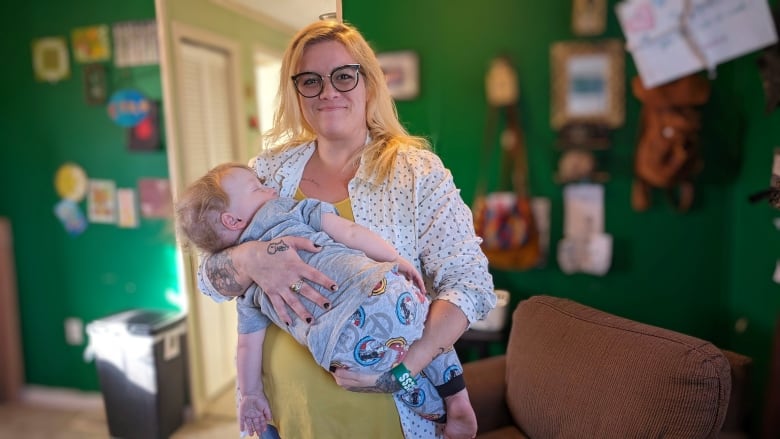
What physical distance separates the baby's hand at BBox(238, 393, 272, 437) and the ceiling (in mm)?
980

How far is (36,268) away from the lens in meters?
2.69

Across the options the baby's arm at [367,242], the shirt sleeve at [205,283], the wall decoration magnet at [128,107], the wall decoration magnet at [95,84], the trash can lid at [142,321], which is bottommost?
the trash can lid at [142,321]

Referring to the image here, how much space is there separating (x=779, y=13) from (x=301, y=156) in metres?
1.61

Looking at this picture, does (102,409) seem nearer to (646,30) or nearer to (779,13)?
(646,30)

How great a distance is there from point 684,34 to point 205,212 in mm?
1753

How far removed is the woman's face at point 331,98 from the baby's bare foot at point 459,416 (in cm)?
56

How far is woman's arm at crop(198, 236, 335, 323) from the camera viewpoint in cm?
90

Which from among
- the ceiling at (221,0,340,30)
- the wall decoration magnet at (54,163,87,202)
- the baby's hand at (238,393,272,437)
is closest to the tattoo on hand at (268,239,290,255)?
the baby's hand at (238,393,272,437)

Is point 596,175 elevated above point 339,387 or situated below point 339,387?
above

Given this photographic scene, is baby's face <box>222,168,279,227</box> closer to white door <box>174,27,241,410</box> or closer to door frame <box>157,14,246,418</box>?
door frame <box>157,14,246,418</box>

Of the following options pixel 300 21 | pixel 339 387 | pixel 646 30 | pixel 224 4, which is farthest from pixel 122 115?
pixel 646 30

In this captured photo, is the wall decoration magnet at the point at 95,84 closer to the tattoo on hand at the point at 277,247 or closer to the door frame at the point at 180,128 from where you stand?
the door frame at the point at 180,128

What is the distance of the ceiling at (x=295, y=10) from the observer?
4.81 ft

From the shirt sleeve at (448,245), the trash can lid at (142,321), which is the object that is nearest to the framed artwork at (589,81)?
the shirt sleeve at (448,245)
